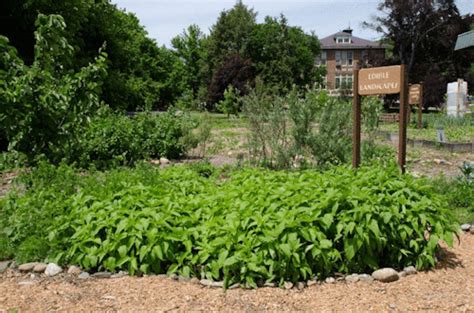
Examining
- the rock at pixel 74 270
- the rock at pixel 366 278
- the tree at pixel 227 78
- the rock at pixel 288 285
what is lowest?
the rock at pixel 366 278

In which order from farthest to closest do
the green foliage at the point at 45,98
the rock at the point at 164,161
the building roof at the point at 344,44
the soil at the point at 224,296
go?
1. the building roof at the point at 344,44
2. the rock at the point at 164,161
3. the green foliage at the point at 45,98
4. the soil at the point at 224,296

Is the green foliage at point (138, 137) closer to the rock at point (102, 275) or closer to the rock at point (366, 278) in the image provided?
the rock at point (102, 275)

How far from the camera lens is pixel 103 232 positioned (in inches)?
163

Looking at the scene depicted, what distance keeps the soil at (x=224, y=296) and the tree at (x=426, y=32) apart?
42076 mm

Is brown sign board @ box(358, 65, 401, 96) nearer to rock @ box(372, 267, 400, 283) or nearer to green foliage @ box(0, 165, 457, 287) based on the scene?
green foliage @ box(0, 165, 457, 287)

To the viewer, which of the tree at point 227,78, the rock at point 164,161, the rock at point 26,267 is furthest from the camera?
the tree at point 227,78

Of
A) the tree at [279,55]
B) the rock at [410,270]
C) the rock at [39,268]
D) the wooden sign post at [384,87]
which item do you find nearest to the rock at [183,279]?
the rock at [39,268]

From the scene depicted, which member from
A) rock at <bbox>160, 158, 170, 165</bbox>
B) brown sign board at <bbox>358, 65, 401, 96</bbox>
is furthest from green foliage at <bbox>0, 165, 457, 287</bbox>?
rock at <bbox>160, 158, 170, 165</bbox>

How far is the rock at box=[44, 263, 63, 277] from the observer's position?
13.2 ft

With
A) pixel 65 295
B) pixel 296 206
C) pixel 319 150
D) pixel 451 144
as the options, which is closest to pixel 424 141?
pixel 451 144

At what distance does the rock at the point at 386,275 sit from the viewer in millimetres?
3830

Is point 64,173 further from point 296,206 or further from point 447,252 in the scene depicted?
point 447,252

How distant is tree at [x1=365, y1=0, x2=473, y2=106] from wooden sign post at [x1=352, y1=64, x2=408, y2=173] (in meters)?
38.9

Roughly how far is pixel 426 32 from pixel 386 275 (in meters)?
45.6
